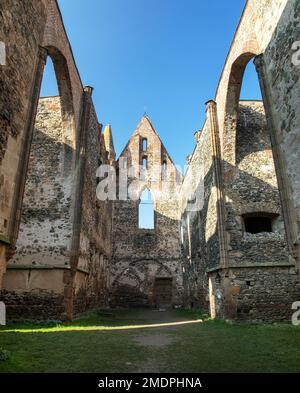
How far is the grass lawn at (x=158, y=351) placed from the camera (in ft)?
13.9

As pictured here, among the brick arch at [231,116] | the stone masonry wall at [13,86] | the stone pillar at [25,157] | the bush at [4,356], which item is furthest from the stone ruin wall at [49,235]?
the brick arch at [231,116]

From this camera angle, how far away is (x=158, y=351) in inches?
213

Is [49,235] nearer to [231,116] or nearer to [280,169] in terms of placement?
[280,169]

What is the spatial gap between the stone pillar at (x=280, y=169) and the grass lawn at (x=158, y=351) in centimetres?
179

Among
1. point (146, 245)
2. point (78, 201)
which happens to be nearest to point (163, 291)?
point (146, 245)

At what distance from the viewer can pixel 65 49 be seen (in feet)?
31.4

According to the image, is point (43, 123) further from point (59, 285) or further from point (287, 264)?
point (287, 264)

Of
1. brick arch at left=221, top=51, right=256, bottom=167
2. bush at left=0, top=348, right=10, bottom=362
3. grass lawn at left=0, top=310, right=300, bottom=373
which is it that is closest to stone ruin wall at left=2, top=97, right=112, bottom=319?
grass lawn at left=0, top=310, right=300, bottom=373

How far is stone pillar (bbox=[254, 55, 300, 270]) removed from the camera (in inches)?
215

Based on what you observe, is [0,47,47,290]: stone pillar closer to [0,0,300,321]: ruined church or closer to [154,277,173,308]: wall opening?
[0,0,300,321]: ruined church

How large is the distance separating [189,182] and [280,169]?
11231 mm

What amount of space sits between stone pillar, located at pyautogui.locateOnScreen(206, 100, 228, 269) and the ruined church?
40 millimetres
